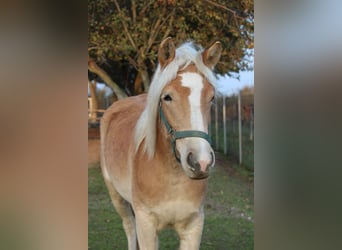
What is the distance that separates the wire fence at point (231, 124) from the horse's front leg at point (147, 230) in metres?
0.42

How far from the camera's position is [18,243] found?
109 centimetres

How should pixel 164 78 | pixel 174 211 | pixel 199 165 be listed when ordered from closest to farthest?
pixel 199 165
pixel 164 78
pixel 174 211

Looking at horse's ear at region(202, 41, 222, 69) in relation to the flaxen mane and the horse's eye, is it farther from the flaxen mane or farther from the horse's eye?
the horse's eye

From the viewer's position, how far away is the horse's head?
1000 millimetres

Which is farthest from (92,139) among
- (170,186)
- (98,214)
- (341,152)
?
(341,152)

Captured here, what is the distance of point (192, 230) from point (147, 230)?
6.4 inches

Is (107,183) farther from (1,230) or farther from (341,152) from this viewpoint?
(341,152)

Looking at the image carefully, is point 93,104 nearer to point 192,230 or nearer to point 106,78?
point 106,78

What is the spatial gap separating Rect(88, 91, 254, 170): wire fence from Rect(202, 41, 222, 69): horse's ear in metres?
0.30

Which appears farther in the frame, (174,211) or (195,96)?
(174,211)

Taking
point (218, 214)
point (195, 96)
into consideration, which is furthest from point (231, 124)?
point (195, 96)

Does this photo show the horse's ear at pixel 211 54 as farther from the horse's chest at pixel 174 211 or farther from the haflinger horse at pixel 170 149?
the horse's chest at pixel 174 211

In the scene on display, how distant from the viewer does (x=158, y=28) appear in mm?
1414

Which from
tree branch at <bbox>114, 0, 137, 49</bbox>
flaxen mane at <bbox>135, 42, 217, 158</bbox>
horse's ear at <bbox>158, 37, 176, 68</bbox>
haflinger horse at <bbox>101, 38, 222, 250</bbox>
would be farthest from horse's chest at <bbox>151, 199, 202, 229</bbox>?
tree branch at <bbox>114, 0, 137, 49</bbox>
